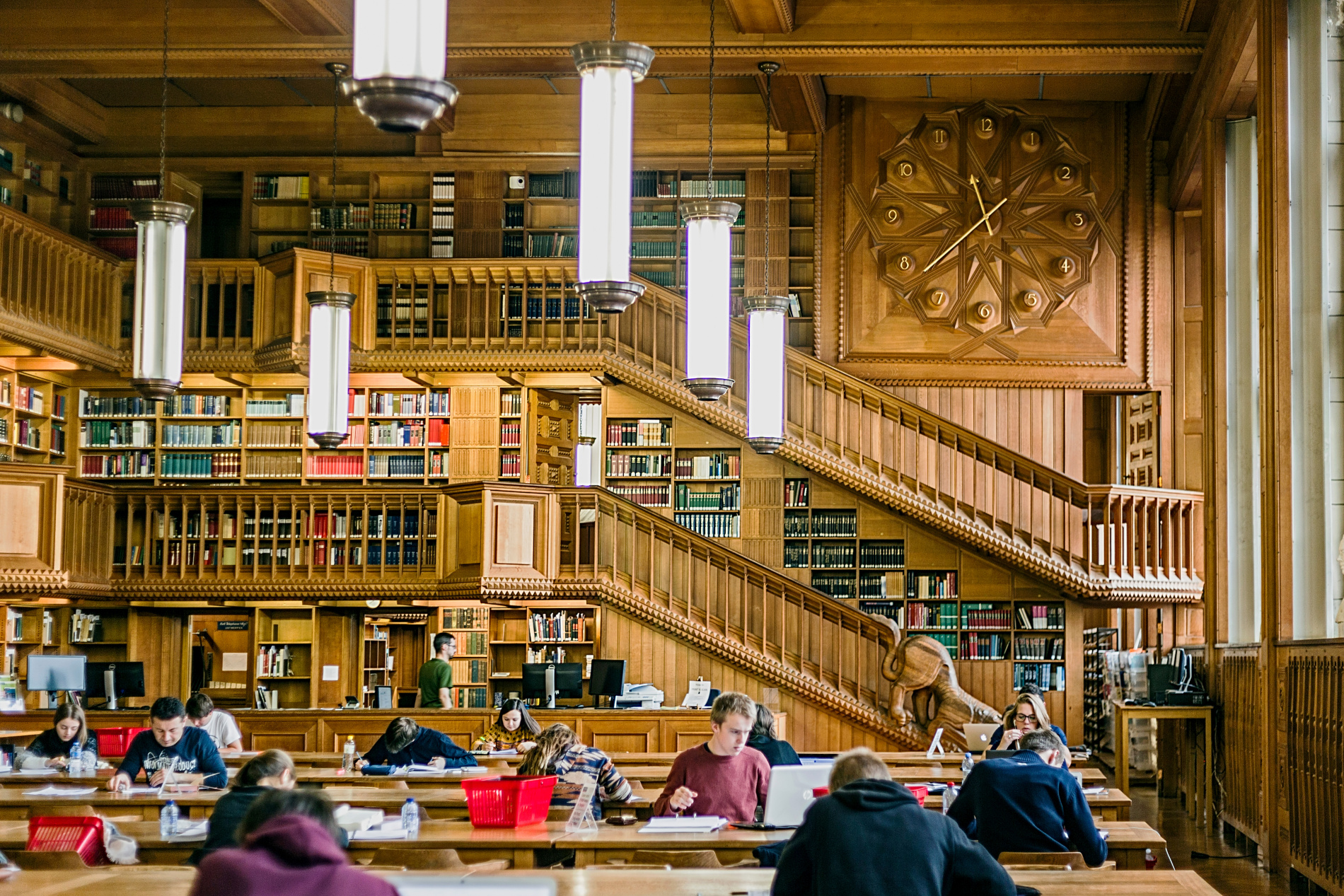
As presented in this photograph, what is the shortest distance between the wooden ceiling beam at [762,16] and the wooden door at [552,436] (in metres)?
5.35

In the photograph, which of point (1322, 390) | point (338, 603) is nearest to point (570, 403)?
point (338, 603)

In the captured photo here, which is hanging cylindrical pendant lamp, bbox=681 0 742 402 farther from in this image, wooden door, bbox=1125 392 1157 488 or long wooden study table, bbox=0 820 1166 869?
wooden door, bbox=1125 392 1157 488

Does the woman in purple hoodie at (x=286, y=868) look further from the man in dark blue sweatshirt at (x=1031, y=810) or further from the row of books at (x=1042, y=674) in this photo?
the row of books at (x=1042, y=674)

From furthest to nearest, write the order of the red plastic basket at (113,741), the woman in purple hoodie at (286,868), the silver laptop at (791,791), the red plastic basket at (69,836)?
1. the red plastic basket at (113,741)
2. the silver laptop at (791,791)
3. the red plastic basket at (69,836)
4. the woman in purple hoodie at (286,868)

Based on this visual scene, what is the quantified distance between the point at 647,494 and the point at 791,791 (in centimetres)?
1024

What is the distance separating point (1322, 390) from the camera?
934cm

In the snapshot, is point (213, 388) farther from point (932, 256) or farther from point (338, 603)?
point (932, 256)

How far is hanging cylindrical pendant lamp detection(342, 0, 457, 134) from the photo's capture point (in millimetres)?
4090

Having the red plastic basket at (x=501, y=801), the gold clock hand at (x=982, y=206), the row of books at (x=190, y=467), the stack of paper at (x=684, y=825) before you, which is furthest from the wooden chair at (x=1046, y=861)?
the row of books at (x=190, y=467)

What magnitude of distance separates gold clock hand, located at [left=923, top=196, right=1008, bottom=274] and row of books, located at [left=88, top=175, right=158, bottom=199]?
27.4ft

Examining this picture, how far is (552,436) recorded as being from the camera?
1731 centimetres

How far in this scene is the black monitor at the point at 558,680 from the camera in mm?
12898

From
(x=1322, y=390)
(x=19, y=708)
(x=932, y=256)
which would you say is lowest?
(x=19, y=708)

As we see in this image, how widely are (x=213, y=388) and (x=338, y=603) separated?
Result: 9.55ft
